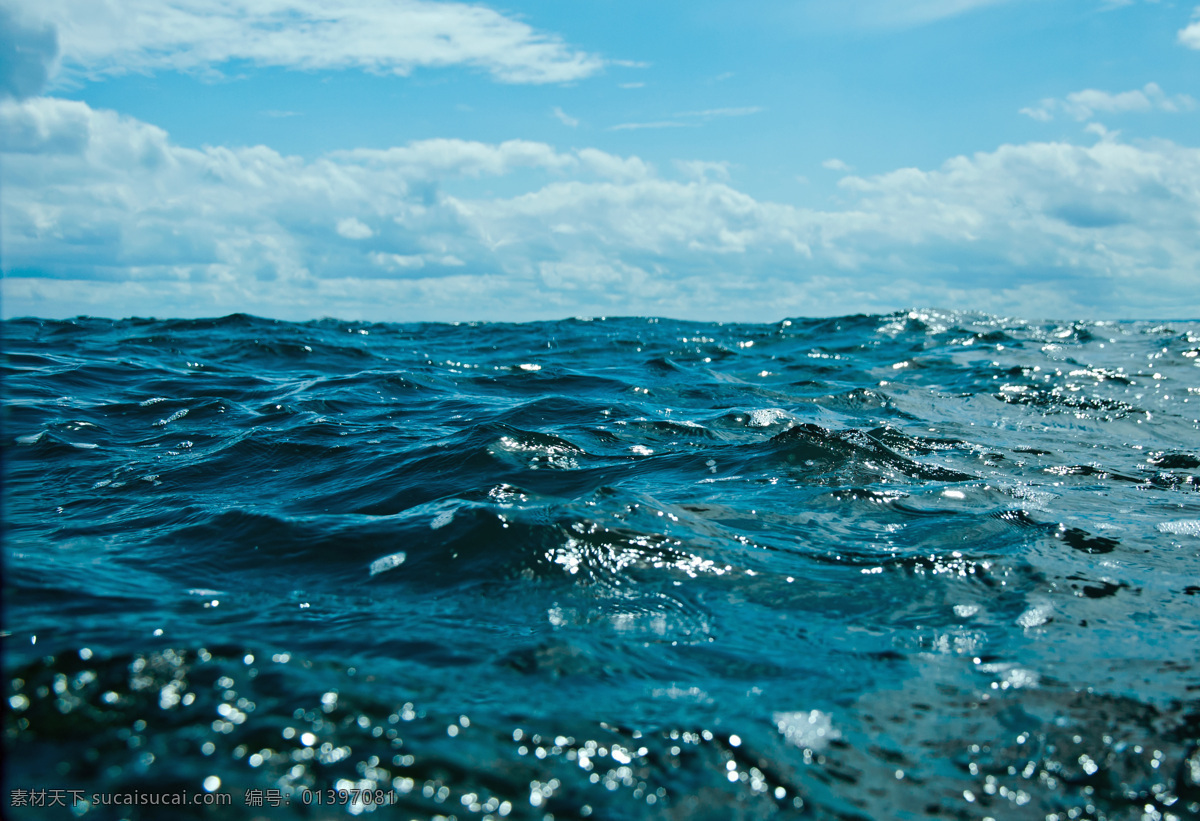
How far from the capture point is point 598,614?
5.04 m

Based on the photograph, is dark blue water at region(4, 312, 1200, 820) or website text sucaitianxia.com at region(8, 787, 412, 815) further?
dark blue water at region(4, 312, 1200, 820)

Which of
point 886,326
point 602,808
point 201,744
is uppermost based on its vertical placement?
point 886,326

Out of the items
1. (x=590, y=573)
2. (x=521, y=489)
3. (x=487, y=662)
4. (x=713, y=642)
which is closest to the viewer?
(x=487, y=662)

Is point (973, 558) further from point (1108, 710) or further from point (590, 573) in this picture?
point (590, 573)

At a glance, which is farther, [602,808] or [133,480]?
[133,480]

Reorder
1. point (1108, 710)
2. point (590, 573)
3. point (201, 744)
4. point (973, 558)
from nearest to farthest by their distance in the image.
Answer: point (201, 744)
point (1108, 710)
point (590, 573)
point (973, 558)

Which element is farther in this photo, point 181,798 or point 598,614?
→ point 598,614

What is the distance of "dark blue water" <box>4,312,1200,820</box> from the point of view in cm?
328

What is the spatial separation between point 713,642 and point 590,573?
123 centimetres

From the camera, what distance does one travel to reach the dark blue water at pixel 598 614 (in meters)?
3.28

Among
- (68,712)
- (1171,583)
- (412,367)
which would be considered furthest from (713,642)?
(412,367)

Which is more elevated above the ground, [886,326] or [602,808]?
[886,326]

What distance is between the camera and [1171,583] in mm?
5793

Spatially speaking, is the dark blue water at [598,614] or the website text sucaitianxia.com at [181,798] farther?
the dark blue water at [598,614]
